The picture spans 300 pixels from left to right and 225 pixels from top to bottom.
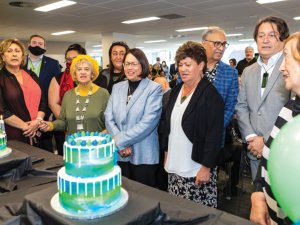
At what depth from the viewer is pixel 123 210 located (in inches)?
39.2

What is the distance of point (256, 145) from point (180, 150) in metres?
0.54

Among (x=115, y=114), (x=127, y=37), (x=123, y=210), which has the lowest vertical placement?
(x=123, y=210)

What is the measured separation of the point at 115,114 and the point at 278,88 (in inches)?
47.0

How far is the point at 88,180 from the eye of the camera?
961 mm

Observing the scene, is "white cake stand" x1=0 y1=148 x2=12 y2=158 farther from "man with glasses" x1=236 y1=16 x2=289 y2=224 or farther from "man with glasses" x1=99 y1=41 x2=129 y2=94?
"man with glasses" x1=236 y1=16 x2=289 y2=224

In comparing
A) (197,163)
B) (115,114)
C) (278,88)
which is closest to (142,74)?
(115,114)

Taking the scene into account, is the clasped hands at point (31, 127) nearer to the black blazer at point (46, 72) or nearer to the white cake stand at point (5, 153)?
the black blazer at point (46, 72)

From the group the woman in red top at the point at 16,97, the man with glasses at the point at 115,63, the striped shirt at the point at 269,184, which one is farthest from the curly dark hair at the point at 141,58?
the striped shirt at the point at 269,184

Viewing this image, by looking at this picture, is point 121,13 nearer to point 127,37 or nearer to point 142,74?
point 127,37

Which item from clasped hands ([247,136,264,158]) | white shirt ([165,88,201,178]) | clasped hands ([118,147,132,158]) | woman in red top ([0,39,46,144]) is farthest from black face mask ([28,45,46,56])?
clasped hands ([247,136,264,158])

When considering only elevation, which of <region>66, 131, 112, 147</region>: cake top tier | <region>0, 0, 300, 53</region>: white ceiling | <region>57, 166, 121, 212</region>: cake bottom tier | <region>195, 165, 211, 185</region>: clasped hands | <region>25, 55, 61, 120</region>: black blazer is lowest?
<region>195, 165, 211, 185</region>: clasped hands

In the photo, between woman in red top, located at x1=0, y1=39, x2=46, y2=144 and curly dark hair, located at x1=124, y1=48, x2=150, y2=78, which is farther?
woman in red top, located at x1=0, y1=39, x2=46, y2=144

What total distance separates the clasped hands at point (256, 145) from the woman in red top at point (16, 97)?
1.76 m

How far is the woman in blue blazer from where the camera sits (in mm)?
2160
